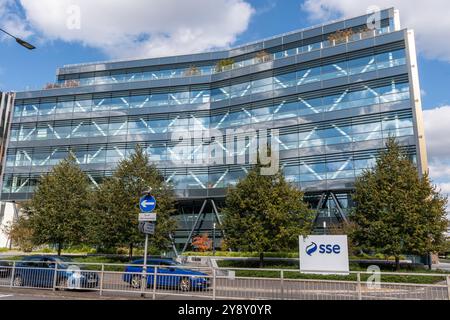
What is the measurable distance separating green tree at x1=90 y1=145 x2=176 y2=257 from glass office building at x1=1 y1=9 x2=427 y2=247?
10.5 m

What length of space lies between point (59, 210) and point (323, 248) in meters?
20.5

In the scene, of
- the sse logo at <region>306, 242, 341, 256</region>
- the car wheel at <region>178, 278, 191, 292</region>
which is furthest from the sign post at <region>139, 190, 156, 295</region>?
the sse logo at <region>306, 242, 341, 256</region>

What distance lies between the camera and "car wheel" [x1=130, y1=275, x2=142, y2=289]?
45.7 feet

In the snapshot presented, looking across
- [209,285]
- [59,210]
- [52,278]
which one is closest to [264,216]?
[209,285]

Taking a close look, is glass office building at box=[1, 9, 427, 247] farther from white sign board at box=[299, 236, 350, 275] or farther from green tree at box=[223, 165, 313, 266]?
white sign board at box=[299, 236, 350, 275]

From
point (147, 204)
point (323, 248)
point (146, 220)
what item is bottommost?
point (323, 248)

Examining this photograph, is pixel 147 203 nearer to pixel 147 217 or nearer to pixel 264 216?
pixel 147 217

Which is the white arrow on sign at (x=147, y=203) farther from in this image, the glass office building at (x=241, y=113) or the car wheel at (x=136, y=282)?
the glass office building at (x=241, y=113)

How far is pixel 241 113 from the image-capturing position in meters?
42.0

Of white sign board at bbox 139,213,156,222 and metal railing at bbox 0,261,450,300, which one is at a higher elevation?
white sign board at bbox 139,213,156,222

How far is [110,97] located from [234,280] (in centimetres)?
3950

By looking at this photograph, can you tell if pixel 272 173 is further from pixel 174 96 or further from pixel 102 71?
pixel 102 71

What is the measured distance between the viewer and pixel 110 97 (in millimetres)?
47500
